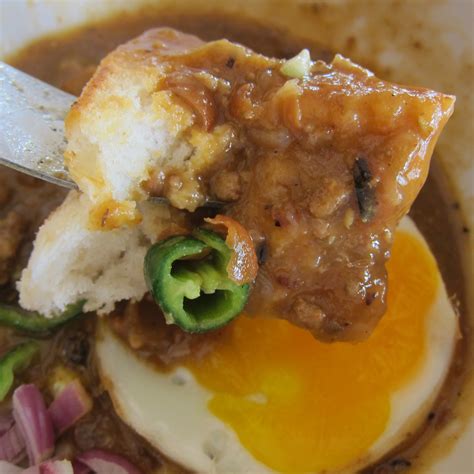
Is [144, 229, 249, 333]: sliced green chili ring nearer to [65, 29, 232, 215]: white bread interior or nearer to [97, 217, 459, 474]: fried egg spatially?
[65, 29, 232, 215]: white bread interior

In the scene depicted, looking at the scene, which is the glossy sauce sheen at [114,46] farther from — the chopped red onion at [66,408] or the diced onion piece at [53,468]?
the diced onion piece at [53,468]

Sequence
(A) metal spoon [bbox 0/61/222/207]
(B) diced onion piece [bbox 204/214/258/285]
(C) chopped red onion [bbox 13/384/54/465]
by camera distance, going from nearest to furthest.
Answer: (B) diced onion piece [bbox 204/214/258/285] → (A) metal spoon [bbox 0/61/222/207] → (C) chopped red onion [bbox 13/384/54/465]

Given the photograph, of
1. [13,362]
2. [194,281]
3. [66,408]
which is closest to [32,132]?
[194,281]

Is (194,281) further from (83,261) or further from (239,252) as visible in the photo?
(83,261)

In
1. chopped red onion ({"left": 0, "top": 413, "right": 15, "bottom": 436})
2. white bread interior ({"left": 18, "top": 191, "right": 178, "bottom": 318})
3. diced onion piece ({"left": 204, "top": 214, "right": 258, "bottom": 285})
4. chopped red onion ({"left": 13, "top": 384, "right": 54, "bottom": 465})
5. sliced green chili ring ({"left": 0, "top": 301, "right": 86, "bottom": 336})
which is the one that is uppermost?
diced onion piece ({"left": 204, "top": 214, "right": 258, "bottom": 285})

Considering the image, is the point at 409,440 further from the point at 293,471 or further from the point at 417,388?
the point at 293,471

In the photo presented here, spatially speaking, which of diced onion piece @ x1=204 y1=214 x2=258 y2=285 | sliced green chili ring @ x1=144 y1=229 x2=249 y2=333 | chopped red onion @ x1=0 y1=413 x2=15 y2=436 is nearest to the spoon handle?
sliced green chili ring @ x1=144 y1=229 x2=249 y2=333

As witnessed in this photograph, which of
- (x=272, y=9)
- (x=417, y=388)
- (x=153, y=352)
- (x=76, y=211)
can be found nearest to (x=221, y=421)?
(x=153, y=352)
